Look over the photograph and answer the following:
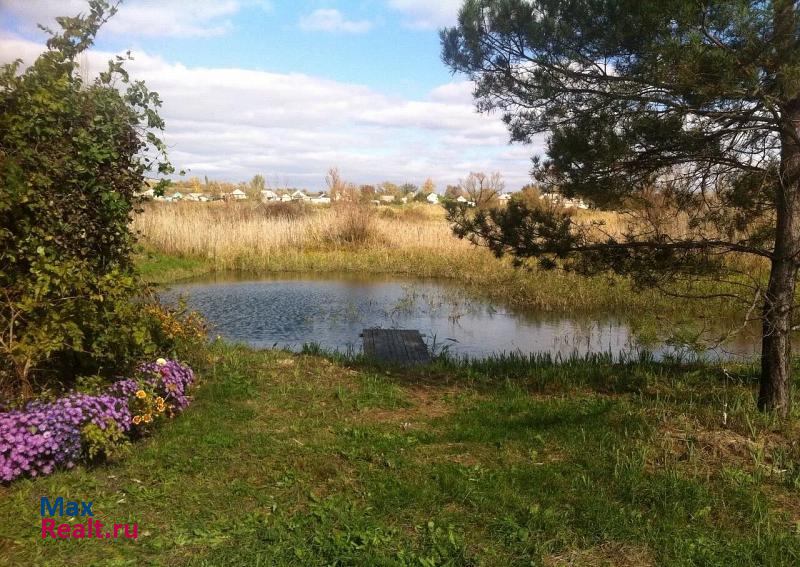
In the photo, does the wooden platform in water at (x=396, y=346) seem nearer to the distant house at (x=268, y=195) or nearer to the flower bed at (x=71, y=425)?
the flower bed at (x=71, y=425)

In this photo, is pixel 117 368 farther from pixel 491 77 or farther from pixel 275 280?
pixel 275 280

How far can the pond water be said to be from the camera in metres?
10.6

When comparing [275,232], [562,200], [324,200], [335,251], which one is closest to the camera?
[562,200]

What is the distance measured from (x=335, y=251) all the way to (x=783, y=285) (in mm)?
18713

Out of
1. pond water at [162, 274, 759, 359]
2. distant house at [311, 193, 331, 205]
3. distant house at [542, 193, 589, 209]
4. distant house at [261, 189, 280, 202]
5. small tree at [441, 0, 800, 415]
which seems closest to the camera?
small tree at [441, 0, 800, 415]

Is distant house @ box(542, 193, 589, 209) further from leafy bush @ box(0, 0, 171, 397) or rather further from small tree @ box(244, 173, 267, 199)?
small tree @ box(244, 173, 267, 199)

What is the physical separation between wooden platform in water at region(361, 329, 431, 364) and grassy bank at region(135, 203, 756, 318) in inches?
201

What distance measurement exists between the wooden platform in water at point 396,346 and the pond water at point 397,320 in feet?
1.02

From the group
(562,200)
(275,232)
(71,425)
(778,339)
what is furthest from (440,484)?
(275,232)

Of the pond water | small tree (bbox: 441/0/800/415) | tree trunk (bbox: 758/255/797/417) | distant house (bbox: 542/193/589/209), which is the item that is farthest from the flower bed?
tree trunk (bbox: 758/255/797/417)

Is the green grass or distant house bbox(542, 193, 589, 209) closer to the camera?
the green grass

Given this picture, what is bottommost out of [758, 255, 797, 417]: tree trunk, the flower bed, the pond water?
the pond water

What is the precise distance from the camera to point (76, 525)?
143 inches

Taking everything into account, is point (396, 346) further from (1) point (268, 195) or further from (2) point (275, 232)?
(1) point (268, 195)
